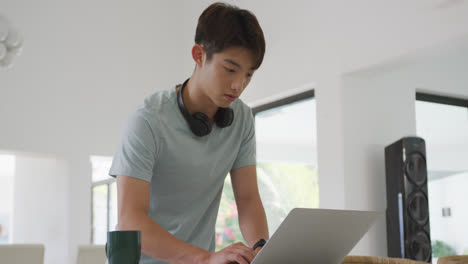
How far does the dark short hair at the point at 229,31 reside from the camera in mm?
1295

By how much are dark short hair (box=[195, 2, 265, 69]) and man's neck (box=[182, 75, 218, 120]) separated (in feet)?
0.39

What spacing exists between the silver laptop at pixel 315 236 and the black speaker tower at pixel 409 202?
2363mm

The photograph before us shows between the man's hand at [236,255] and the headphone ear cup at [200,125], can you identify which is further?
the headphone ear cup at [200,125]

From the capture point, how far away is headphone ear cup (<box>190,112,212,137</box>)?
1424 millimetres

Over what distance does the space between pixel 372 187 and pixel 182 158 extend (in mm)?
2553

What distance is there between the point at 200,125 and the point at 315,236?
20.8 inches

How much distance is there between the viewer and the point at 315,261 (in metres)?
1.10

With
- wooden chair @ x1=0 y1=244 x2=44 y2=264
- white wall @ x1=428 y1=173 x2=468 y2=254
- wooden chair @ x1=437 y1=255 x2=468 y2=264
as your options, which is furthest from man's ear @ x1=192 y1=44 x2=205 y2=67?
white wall @ x1=428 y1=173 x2=468 y2=254

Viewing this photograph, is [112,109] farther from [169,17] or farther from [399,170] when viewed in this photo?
[399,170]

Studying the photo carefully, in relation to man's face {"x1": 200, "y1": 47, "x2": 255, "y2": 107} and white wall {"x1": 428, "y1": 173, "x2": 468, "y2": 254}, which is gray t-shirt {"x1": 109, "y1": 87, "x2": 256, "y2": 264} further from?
white wall {"x1": 428, "y1": 173, "x2": 468, "y2": 254}

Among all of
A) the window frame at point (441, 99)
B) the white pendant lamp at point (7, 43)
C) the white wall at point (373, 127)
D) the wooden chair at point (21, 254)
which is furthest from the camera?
the window frame at point (441, 99)

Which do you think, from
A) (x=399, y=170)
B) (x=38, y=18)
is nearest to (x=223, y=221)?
(x=399, y=170)

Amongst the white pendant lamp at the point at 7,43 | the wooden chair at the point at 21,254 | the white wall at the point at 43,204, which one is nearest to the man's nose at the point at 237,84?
the wooden chair at the point at 21,254

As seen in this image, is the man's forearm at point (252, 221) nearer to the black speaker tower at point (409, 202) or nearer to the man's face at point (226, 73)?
the man's face at point (226, 73)
